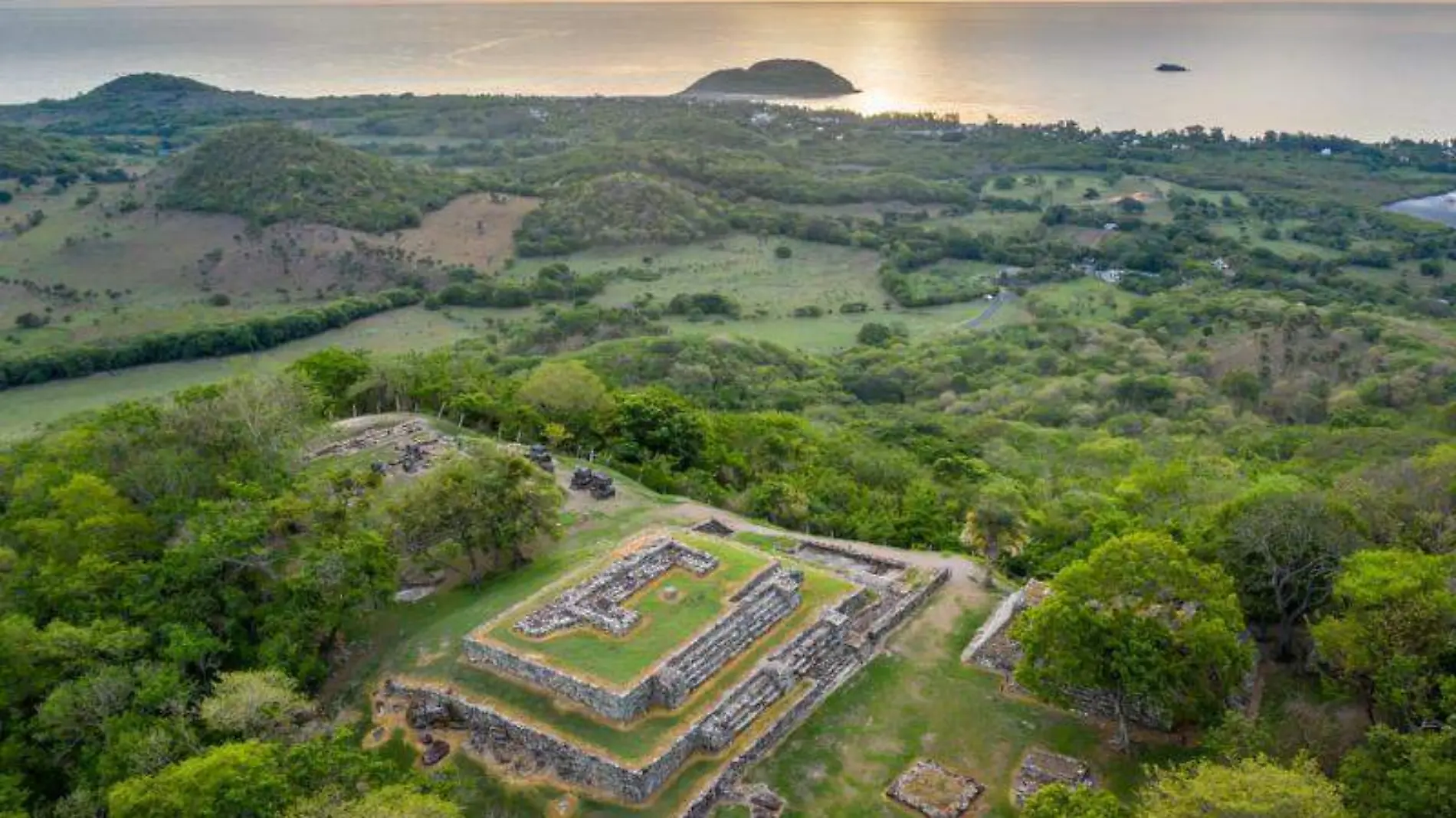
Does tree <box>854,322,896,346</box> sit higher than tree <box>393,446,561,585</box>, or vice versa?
tree <box>393,446,561,585</box>

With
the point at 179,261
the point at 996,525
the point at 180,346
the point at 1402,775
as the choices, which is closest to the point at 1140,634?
the point at 1402,775

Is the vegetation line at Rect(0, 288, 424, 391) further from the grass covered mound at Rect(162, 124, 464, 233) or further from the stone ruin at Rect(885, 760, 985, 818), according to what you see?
the stone ruin at Rect(885, 760, 985, 818)

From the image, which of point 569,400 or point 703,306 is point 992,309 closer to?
point 703,306

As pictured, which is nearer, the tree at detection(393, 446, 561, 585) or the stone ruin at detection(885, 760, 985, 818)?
the stone ruin at detection(885, 760, 985, 818)

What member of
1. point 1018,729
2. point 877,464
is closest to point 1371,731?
point 1018,729

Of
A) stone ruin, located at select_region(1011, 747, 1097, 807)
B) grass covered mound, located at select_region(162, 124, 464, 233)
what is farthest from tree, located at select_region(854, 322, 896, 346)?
stone ruin, located at select_region(1011, 747, 1097, 807)

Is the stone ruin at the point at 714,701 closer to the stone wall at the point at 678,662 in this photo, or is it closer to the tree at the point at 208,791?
the stone wall at the point at 678,662

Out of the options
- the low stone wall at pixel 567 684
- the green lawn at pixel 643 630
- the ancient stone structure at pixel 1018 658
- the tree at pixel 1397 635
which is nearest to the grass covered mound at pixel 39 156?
the low stone wall at pixel 567 684

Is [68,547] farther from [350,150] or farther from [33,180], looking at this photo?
[33,180]
